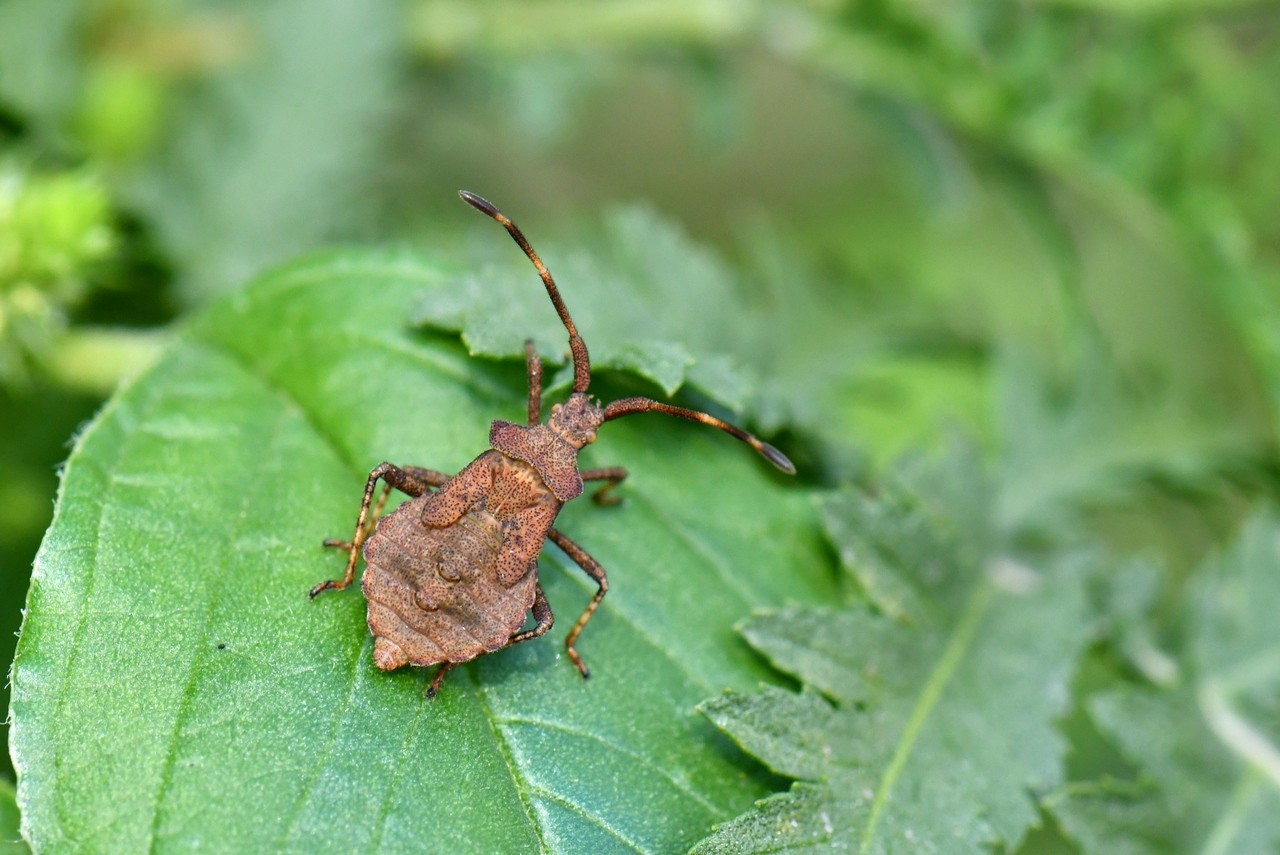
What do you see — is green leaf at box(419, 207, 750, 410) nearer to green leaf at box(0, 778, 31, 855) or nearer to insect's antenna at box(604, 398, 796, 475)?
insect's antenna at box(604, 398, 796, 475)

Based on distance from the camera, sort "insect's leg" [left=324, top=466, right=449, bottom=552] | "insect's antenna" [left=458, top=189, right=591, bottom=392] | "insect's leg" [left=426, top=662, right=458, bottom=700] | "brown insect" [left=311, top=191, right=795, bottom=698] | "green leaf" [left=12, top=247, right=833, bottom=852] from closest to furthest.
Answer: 1. "green leaf" [left=12, top=247, right=833, bottom=852]
2. "insect's leg" [left=426, top=662, right=458, bottom=700]
3. "brown insect" [left=311, top=191, right=795, bottom=698]
4. "insect's leg" [left=324, top=466, right=449, bottom=552]
5. "insect's antenna" [left=458, top=189, right=591, bottom=392]

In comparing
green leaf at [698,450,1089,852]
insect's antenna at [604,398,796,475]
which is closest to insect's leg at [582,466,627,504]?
insect's antenna at [604,398,796,475]

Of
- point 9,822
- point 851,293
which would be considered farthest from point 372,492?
point 851,293

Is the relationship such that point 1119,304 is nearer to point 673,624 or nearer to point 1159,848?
point 1159,848

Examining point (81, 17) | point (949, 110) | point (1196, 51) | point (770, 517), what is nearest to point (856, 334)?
point (949, 110)

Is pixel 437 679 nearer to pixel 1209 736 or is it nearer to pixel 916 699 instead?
pixel 916 699

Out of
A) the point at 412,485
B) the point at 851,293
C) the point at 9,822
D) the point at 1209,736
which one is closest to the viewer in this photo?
the point at 9,822
